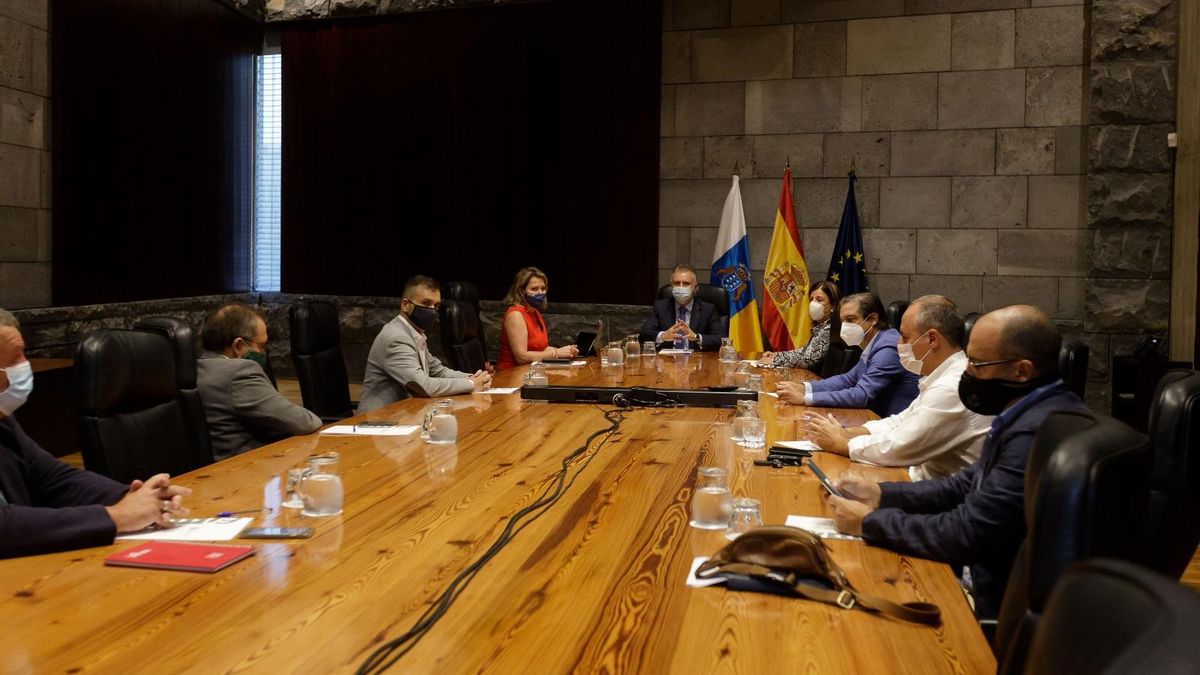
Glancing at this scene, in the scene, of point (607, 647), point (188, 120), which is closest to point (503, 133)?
point (188, 120)

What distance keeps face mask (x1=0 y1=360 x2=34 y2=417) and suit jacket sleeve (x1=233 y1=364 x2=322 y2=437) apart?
1301mm

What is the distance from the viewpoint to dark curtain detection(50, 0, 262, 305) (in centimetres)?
679

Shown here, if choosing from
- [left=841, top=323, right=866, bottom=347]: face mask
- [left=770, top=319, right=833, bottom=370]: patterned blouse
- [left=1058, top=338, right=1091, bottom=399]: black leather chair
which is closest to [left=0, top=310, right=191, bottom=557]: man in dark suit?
[left=1058, top=338, right=1091, bottom=399]: black leather chair

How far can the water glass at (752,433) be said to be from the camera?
10.4ft

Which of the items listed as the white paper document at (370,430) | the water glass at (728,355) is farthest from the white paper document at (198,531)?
the water glass at (728,355)

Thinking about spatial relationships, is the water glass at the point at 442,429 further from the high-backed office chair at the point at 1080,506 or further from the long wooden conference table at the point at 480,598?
the high-backed office chair at the point at 1080,506

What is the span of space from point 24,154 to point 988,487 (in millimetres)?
6348

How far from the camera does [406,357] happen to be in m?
4.56

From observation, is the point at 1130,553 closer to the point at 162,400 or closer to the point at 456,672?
the point at 456,672

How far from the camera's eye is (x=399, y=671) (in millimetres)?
1396

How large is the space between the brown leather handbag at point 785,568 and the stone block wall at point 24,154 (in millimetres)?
5910

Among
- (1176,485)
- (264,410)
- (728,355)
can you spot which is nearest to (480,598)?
(1176,485)

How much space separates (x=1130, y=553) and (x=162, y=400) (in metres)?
2.79

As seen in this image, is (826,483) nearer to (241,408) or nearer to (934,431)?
(934,431)
